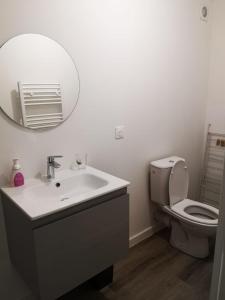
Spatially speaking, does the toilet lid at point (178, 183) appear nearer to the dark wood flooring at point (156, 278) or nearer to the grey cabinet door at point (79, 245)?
the dark wood flooring at point (156, 278)

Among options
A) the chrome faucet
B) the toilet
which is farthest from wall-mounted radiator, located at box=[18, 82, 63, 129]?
the toilet

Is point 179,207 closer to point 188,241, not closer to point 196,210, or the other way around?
point 196,210

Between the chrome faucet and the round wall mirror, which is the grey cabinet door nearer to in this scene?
the chrome faucet

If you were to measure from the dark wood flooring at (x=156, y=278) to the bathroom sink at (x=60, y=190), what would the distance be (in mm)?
819

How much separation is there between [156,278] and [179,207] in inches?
25.3

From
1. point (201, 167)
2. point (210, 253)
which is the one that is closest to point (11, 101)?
point (210, 253)

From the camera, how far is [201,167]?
2967 millimetres

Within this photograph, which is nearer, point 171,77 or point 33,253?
point 33,253

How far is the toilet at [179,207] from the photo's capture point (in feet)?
7.07

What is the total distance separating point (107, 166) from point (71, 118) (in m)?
0.52

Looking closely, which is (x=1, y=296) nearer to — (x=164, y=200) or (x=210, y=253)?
(x=164, y=200)

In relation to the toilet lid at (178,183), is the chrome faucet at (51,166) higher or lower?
higher

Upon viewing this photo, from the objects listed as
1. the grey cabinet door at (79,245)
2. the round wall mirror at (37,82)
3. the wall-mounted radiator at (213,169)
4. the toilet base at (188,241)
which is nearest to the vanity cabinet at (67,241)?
the grey cabinet door at (79,245)

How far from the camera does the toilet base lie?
85.1 inches
